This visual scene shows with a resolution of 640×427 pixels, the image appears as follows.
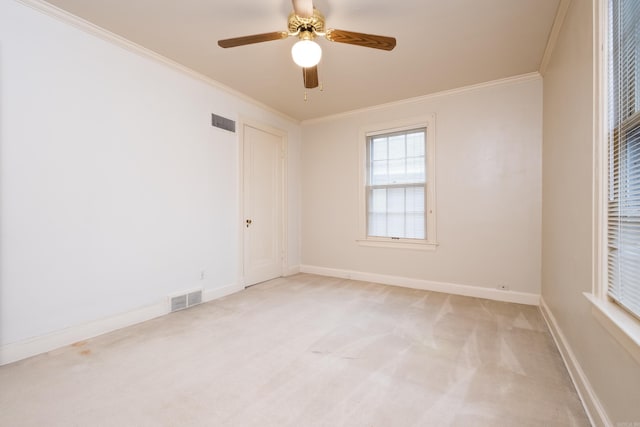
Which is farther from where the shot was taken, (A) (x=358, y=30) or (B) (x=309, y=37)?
(A) (x=358, y=30)

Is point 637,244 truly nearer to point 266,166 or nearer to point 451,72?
point 451,72

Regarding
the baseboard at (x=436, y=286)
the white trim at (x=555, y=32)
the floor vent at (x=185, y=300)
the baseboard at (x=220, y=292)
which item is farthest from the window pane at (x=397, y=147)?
the floor vent at (x=185, y=300)

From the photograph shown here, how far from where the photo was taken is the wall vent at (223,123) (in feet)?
11.6

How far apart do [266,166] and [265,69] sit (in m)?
1.51

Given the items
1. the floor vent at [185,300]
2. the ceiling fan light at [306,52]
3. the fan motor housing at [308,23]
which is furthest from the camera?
the floor vent at [185,300]

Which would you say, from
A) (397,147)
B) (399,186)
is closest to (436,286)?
(399,186)

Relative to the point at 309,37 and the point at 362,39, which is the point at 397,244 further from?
the point at 309,37

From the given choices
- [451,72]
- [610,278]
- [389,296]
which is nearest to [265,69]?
[451,72]

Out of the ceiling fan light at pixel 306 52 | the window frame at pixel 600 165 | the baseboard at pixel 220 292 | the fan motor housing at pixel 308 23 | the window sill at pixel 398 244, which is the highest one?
the fan motor housing at pixel 308 23

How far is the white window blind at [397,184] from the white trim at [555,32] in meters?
1.43

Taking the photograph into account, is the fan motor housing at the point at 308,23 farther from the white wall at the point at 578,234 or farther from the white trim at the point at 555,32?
the white trim at the point at 555,32

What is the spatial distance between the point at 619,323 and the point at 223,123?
12.9 ft

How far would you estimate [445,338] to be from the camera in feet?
7.86

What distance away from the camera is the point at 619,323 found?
1.17 metres
